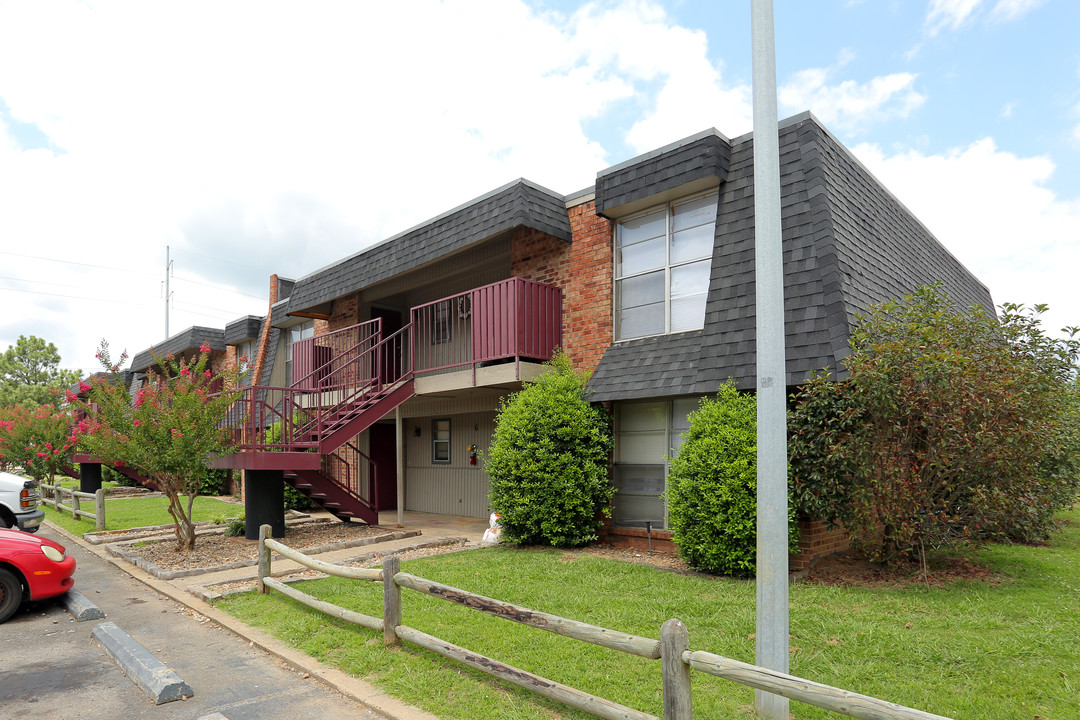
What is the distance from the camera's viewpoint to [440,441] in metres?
16.1

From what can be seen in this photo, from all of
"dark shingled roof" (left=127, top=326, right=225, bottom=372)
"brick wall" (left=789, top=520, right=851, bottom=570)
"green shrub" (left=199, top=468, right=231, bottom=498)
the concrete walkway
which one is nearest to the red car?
the concrete walkway

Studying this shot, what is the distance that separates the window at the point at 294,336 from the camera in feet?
65.8

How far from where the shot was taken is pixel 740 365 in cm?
848

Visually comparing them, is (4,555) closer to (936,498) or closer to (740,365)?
(740,365)

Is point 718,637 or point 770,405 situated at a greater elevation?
point 770,405

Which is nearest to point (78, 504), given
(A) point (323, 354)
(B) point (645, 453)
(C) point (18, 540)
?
(A) point (323, 354)

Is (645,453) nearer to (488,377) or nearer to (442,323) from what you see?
(488,377)

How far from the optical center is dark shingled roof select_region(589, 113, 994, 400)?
7.95 m

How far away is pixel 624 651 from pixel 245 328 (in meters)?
23.1

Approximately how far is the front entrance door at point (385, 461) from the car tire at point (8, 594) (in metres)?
10.6

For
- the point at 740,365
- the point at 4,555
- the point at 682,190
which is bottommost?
the point at 4,555

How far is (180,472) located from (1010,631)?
10.4 meters

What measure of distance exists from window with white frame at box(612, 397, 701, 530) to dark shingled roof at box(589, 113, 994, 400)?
0.70 m

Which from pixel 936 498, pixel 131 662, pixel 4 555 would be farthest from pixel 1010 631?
pixel 4 555
